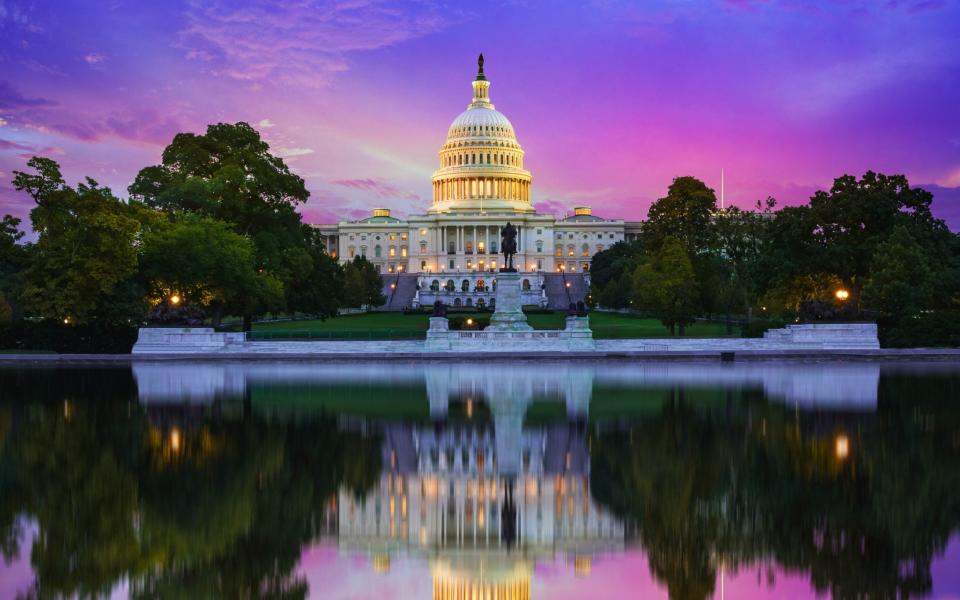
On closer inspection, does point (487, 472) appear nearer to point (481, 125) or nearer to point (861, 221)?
point (861, 221)

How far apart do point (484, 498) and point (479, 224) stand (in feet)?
457

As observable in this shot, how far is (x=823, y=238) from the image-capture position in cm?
5481

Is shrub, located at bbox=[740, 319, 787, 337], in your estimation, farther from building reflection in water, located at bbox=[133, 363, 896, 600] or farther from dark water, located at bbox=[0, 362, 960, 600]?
dark water, located at bbox=[0, 362, 960, 600]

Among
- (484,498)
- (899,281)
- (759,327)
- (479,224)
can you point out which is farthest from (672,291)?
(479,224)

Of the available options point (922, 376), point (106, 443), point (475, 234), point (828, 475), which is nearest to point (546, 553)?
point (828, 475)

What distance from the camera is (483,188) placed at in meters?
158

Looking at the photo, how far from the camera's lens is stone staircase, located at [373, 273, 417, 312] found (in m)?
105

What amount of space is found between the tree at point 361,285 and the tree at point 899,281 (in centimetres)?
4404

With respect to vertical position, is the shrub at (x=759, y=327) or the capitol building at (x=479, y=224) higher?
the capitol building at (x=479, y=224)

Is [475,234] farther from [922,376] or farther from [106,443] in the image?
[106,443]

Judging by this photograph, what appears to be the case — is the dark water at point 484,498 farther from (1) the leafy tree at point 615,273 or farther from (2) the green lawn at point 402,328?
(1) the leafy tree at point 615,273

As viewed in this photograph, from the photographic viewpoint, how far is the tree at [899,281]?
4791 cm

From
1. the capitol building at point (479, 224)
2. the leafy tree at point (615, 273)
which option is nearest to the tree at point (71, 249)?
the leafy tree at point (615, 273)

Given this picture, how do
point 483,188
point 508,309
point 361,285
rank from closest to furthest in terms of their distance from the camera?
point 508,309 < point 361,285 < point 483,188
